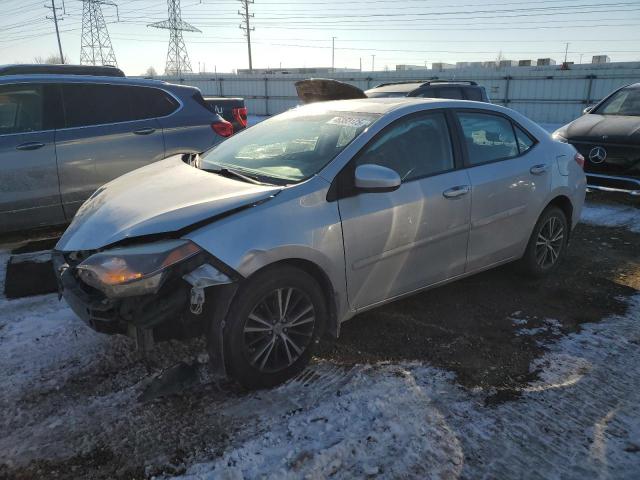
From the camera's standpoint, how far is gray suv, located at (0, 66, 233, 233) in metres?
4.99

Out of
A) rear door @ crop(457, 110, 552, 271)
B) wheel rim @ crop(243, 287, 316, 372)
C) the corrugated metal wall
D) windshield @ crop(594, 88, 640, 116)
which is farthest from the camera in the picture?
the corrugated metal wall

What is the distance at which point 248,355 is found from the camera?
2.78 metres

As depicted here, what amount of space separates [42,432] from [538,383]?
107 inches

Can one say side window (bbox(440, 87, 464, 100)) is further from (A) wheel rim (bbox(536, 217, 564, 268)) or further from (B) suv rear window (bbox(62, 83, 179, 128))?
(A) wheel rim (bbox(536, 217, 564, 268))

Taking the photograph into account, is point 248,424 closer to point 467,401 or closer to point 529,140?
point 467,401

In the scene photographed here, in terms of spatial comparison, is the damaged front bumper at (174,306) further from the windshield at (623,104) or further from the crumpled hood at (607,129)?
the windshield at (623,104)

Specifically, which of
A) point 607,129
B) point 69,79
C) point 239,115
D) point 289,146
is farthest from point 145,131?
point 607,129

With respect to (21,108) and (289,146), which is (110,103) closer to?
(21,108)

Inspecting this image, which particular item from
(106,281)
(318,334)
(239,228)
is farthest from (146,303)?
(318,334)

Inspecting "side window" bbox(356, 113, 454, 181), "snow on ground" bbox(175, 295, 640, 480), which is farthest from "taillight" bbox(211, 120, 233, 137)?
"snow on ground" bbox(175, 295, 640, 480)

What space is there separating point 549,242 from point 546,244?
5 centimetres

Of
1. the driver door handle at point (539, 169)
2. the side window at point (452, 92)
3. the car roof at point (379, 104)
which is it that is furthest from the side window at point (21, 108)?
the side window at point (452, 92)

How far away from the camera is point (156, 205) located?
113 inches

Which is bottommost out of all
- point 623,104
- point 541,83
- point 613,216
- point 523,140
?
point 613,216
